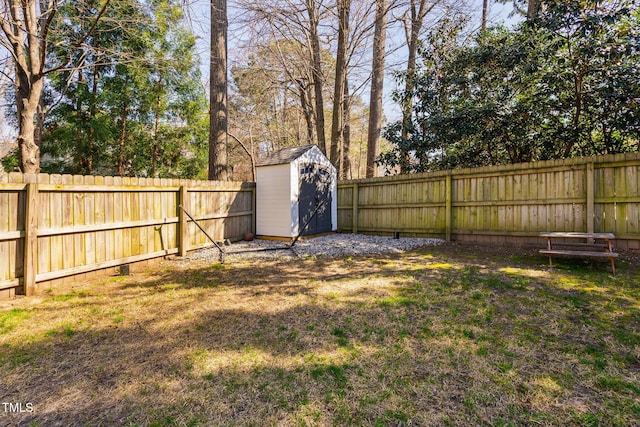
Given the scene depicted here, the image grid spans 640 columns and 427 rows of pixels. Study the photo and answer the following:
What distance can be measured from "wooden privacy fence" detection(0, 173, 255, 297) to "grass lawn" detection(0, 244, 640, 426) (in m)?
Result: 0.46

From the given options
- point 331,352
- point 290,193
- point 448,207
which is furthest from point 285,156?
point 331,352

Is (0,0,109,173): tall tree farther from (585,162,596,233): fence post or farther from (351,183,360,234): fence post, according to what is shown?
(585,162,596,233): fence post

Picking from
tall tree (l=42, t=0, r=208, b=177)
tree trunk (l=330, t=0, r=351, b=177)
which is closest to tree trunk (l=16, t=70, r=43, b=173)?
tall tree (l=42, t=0, r=208, b=177)

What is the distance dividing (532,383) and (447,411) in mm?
652

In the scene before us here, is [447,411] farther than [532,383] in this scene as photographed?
No

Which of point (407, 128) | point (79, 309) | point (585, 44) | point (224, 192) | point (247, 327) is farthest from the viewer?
point (407, 128)

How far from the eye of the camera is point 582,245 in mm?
4660

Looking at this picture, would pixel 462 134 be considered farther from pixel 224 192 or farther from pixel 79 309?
pixel 79 309

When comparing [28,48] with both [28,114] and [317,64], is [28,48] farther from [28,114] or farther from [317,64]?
[317,64]

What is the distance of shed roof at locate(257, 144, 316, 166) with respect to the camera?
300 inches

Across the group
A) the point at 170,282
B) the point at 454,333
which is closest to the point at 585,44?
the point at 454,333

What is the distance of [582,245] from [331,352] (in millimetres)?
4742

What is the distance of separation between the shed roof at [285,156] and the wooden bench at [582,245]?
5473mm

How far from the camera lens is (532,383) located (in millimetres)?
1833
